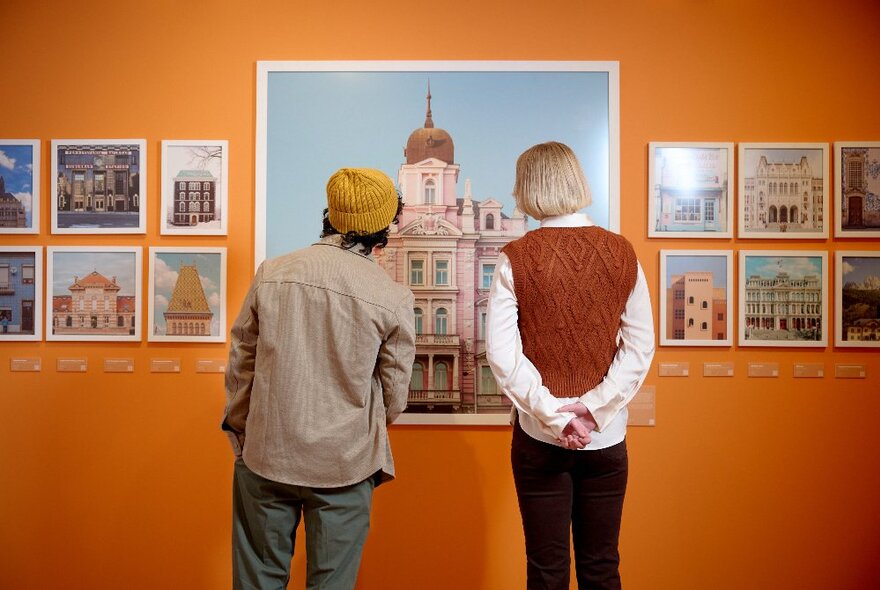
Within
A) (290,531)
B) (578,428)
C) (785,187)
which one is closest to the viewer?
(578,428)

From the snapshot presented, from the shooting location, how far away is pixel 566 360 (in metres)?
1.34

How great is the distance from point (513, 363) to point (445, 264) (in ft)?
2.81

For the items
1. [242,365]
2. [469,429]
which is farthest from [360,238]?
[469,429]

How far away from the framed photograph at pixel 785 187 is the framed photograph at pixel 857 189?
2.4 inches

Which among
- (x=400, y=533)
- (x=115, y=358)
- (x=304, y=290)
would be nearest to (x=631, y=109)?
(x=304, y=290)

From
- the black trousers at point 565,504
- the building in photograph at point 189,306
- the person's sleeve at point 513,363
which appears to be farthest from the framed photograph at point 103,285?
the black trousers at point 565,504

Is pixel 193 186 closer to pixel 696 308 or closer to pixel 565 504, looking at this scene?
pixel 565 504

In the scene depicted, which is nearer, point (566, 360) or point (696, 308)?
point (566, 360)

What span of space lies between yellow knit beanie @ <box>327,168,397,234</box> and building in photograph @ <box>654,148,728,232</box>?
49.6 inches

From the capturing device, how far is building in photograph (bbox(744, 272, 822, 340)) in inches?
82.9

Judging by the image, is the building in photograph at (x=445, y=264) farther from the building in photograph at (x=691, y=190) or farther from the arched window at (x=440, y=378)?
the building in photograph at (x=691, y=190)

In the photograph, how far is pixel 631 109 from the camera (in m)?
2.13

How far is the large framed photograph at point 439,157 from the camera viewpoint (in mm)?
2111

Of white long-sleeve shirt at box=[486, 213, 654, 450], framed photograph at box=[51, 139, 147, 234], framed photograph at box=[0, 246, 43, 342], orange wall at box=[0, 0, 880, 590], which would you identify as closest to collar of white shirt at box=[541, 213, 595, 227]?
white long-sleeve shirt at box=[486, 213, 654, 450]
